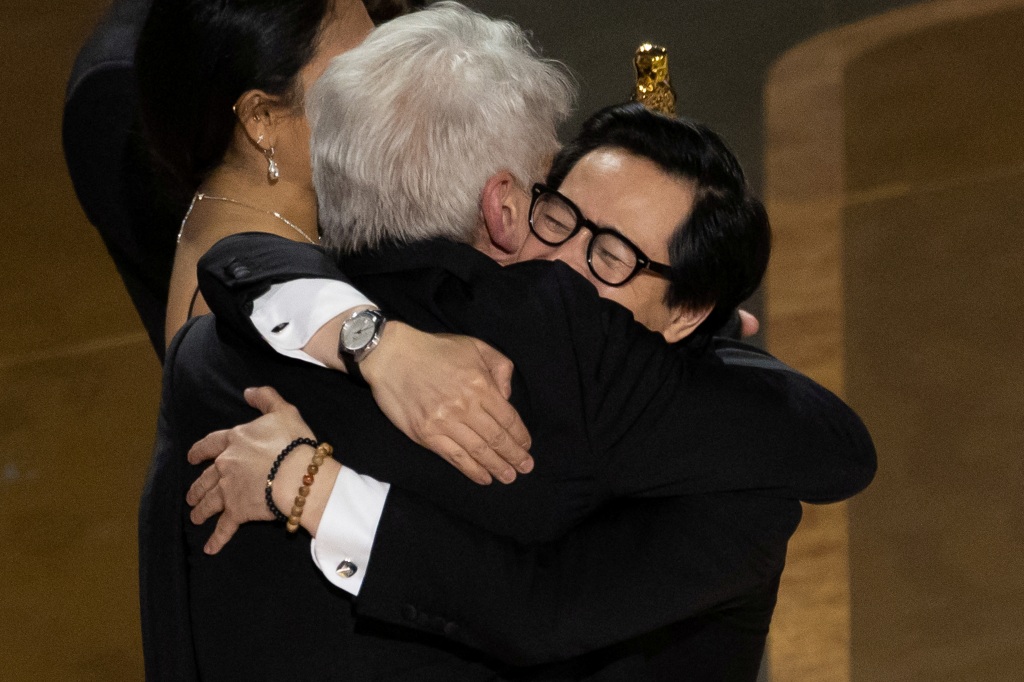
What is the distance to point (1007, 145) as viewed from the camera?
380cm

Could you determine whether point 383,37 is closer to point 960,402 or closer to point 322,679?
point 322,679

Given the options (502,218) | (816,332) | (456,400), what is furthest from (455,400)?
(816,332)

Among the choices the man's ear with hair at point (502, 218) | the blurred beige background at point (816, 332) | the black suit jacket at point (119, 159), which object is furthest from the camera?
the blurred beige background at point (816, 332)

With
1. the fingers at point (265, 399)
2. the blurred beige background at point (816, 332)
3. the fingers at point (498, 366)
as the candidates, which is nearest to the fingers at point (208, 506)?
the fingers at point (265, 399)

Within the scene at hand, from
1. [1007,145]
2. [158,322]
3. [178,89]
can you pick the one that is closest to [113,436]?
[158,322]

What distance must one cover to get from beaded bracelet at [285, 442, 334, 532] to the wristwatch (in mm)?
82

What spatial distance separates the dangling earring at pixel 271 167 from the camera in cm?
188

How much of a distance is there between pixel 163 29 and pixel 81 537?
6.44 ft

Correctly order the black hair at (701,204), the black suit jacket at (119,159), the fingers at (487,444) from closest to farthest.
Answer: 1. the fingers at (487,444)
2. the black hair at (701,204)
3. the black suit jacket at (119,159)

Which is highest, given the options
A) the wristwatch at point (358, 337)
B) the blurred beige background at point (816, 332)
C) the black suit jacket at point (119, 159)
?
the wristwatch at point (358, 337)

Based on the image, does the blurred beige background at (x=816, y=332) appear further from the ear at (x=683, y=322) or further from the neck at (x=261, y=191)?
the ear at (x=683, y=322)

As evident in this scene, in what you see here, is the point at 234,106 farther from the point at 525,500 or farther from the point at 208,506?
the point at 525,500

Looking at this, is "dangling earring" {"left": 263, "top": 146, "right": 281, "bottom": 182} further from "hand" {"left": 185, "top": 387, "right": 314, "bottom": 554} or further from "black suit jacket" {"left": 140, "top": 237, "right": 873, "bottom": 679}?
"hand" {"left": 185, "top": 387, "right": 314, "bottom": 554}

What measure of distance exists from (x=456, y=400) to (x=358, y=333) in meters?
0.13
